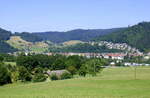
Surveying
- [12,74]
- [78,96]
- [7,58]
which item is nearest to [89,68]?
[12,74]

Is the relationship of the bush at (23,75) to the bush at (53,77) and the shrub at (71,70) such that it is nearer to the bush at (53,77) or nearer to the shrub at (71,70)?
the bush at (53,77)

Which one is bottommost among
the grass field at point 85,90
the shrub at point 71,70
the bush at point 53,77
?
the bush at point 53,77

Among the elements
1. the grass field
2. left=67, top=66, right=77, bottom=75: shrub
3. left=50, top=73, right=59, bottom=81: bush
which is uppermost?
the grass field

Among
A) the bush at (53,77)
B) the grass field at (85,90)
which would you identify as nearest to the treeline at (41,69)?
the bush at (53,77)

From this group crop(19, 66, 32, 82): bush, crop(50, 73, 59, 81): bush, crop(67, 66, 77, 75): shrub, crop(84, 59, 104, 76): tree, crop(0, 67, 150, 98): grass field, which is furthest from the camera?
crop(67, 66, 77, 75): shrub

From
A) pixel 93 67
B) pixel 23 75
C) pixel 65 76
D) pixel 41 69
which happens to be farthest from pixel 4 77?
pixel 93 67

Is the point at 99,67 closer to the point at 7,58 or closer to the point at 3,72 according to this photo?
the point at 3,72

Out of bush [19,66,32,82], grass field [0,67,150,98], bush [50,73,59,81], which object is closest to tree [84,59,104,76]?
bush [50,73,59,81]

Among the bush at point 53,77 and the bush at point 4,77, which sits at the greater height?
the bush at point 4,77

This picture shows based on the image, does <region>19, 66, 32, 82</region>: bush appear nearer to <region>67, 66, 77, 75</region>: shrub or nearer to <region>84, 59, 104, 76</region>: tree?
<region>67, 66, 77, 75</region>: shrub

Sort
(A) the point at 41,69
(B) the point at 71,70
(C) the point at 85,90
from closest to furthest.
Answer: (C) the point at 85,90 < (A) the point at 41,69 < (B) the point at 71,70

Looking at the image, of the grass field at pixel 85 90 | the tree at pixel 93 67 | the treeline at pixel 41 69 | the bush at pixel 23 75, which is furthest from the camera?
the tree at pixel 93 67

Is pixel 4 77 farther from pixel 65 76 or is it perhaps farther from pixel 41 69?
pixel 41 69

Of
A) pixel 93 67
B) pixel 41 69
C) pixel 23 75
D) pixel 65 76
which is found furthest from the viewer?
pixel 41 69
